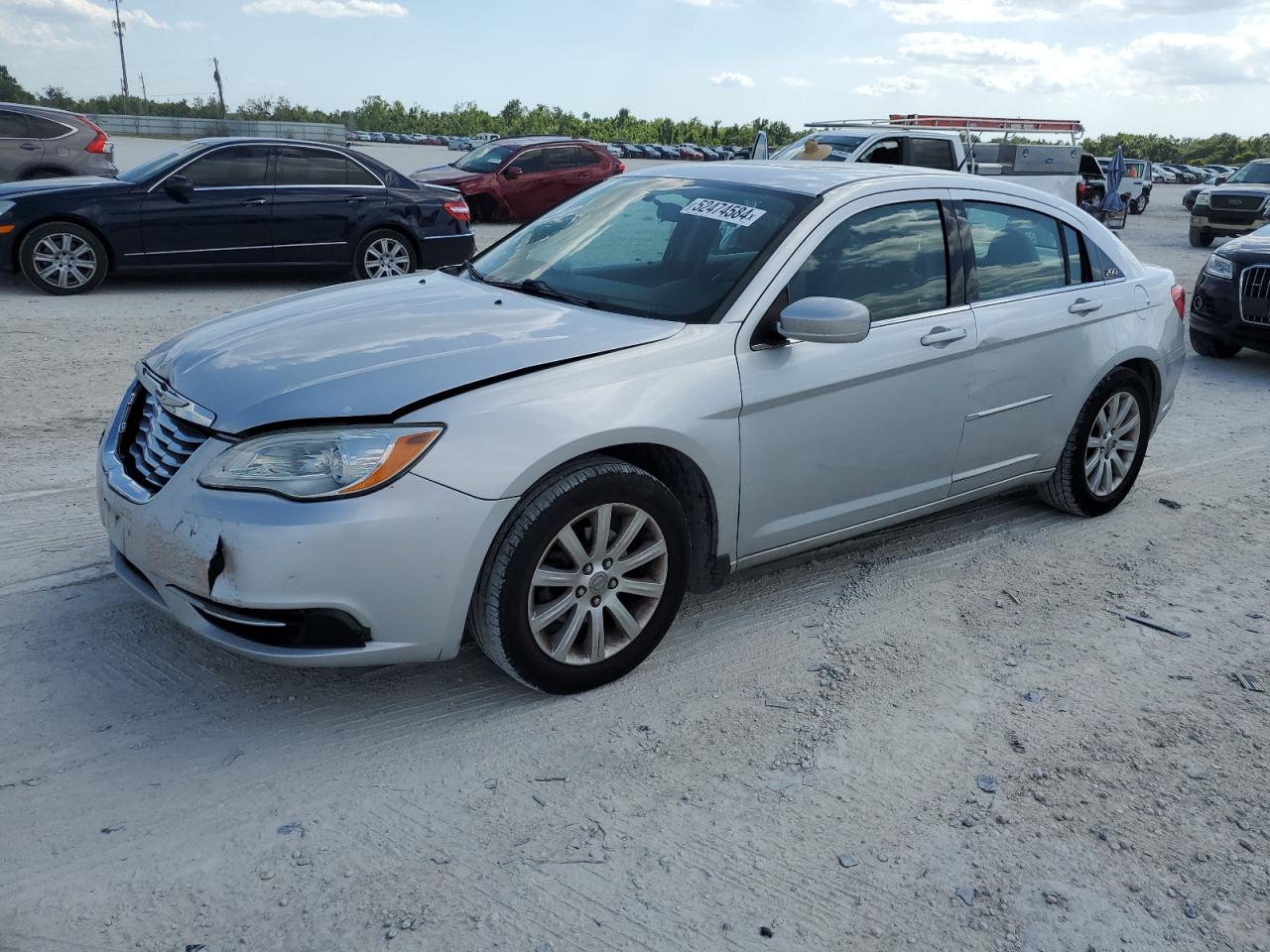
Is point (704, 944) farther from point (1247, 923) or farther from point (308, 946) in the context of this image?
point (1247, 923)

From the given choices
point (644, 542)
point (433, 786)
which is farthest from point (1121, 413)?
point (433, 786)

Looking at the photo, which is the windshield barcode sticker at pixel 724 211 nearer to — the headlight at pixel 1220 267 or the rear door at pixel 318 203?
the headlight at pixel 1220 267

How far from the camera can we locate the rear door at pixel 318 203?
10.9 metres

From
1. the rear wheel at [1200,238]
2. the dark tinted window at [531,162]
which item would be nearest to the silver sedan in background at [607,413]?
the dark tinted window at [531,162]

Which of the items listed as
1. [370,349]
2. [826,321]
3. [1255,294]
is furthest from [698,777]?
[1255,294]

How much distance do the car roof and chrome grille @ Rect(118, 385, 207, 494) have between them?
7.30 ft

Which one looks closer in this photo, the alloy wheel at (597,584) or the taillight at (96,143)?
the alloy wheel at (597,584)

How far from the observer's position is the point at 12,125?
14.2 m

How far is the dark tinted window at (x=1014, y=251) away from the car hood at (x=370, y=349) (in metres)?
1.60

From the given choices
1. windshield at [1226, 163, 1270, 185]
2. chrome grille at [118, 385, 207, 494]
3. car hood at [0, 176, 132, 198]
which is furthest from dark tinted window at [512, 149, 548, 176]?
chrome grille at [118, 385, 207, 494]

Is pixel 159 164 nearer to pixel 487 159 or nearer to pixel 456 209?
pixel 456 209

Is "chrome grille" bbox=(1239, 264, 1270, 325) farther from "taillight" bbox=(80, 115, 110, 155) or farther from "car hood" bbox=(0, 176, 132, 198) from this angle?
"taillight" bbox=(80, 115, 110, 155)

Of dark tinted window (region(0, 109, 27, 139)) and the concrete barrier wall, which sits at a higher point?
the concrete barrier wall

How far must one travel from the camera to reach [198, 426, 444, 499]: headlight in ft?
10.1
